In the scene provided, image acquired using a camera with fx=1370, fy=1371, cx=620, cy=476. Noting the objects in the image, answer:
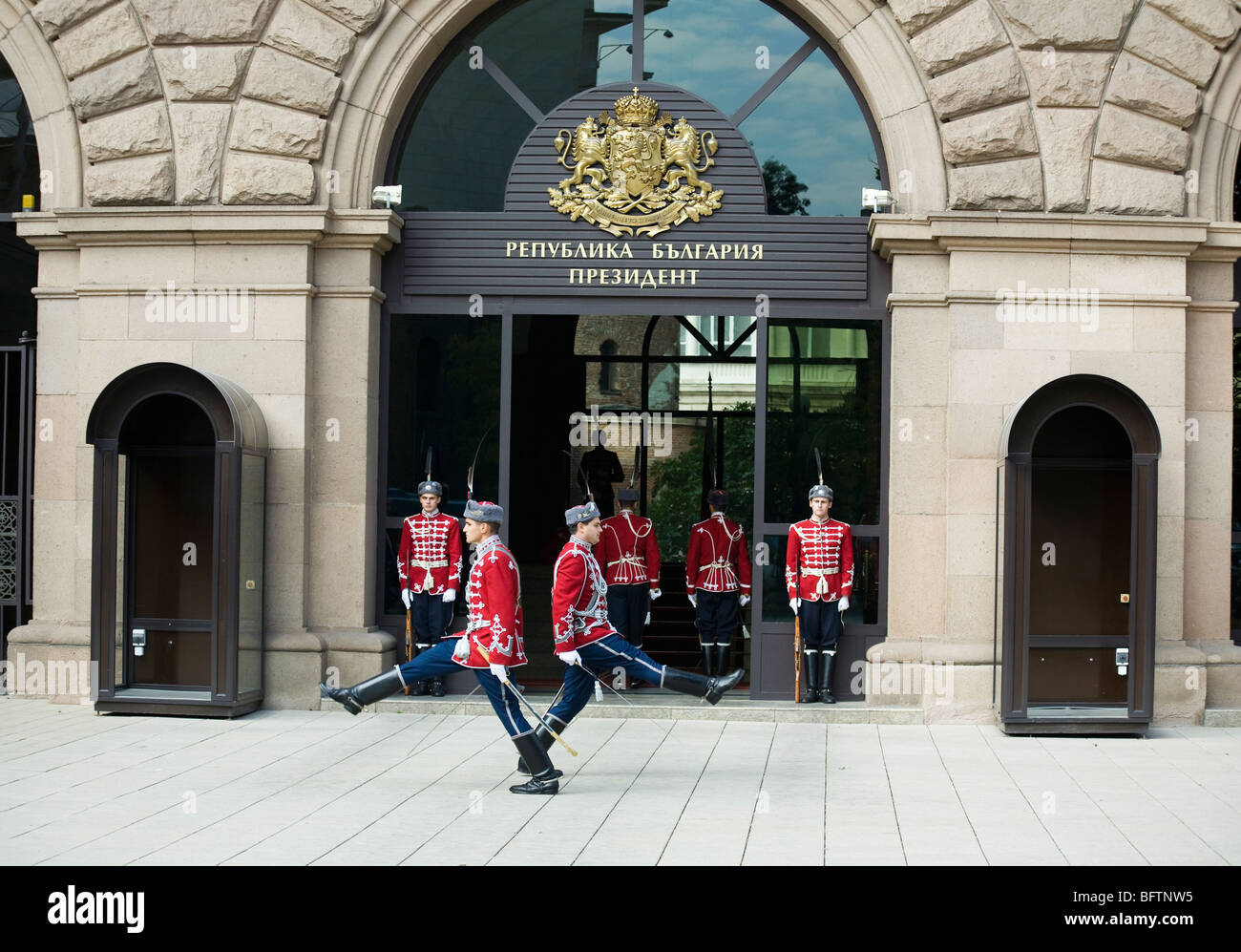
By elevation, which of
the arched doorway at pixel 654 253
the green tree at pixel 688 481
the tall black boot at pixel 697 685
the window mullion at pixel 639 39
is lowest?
the tall black boot at pixel 697 685

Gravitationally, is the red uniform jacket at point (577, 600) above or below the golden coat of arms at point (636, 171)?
below

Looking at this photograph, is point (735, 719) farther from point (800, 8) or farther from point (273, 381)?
point (800, 8)

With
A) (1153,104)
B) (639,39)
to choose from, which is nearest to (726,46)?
(639,39)

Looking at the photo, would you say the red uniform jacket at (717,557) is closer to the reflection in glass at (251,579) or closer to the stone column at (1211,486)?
the stone column at (1211,486)

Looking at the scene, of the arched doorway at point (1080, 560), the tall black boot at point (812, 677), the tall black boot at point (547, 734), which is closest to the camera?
the tall black boot at point (547, 734)

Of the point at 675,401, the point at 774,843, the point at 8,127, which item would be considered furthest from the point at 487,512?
the point at 675,401

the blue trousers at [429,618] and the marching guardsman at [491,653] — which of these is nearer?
the marching guardsman at [491,653]

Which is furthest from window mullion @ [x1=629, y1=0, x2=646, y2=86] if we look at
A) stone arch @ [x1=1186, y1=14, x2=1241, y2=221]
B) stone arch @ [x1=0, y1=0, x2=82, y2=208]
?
stone arch @ [x1=0, y1=0, x2=82, y2=208]

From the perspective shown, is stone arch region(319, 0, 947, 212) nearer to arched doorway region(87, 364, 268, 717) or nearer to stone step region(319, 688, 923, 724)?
arched doorway region(87, 364, 268, 717)

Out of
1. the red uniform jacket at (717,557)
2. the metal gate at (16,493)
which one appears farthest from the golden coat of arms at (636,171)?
the metal gate at (16,493)

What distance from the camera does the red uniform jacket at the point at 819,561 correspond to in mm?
12094

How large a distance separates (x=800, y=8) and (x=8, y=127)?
25.1 feet

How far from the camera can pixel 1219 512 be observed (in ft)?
38.7

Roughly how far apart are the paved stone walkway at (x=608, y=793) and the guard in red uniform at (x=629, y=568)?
8.65 ft
